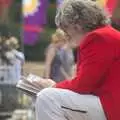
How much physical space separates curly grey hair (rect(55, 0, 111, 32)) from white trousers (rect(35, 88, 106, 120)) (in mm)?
534

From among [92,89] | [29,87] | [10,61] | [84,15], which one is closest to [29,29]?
[10,61]

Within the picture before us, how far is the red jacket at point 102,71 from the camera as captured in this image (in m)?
4.53

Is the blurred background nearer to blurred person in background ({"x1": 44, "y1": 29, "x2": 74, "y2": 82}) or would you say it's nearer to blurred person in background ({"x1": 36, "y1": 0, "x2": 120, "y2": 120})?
blurred person in background ({"x1": 44, "y1": 29, "x2": 74, "y2": 82})

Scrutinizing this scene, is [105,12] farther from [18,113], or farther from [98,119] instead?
[18,113]

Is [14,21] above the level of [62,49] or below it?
below

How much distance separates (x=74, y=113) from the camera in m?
4.57

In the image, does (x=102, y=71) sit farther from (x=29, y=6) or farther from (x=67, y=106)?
(x=29, y=6)

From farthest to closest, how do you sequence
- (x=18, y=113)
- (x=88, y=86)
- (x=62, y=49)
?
(x=62, y=49) < (x=18, y=113) < (x=88, y=86)

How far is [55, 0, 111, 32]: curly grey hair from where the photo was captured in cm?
465

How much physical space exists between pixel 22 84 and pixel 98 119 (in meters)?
0.75

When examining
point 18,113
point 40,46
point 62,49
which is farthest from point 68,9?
point 40,46

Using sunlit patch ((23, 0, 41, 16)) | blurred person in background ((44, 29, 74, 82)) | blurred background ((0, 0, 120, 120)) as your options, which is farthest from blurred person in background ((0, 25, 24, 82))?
sunlit patch ((23, 0, 41, 16))

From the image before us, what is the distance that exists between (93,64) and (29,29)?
13.8 m

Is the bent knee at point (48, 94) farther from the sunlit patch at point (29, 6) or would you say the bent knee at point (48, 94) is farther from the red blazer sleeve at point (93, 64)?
the sunlit patch at point (29, 6)
